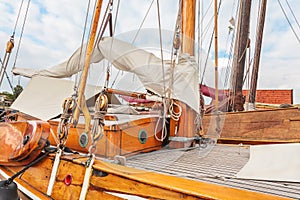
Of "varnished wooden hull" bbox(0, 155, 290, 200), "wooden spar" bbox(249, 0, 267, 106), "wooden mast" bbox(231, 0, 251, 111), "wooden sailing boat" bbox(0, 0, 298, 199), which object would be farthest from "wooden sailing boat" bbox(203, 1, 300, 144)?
"varnished wooden hull" bbox(0, 155, 290, 200)

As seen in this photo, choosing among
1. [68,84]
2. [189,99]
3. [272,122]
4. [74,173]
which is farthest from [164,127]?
[272,122]

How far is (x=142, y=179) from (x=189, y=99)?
107 centimetres

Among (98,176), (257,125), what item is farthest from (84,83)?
(257,125)

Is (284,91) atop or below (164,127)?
atop

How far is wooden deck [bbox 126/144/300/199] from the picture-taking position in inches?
39.5

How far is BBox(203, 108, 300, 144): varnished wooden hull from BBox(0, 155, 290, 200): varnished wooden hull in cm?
161

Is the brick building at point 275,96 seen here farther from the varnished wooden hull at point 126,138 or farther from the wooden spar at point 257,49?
the varnished wooden hull at point 126,138

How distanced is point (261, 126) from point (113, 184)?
8.58 ft

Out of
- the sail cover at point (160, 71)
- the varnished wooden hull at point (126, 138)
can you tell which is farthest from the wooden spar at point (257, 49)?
the varnished wooden hull at point (126, 138)

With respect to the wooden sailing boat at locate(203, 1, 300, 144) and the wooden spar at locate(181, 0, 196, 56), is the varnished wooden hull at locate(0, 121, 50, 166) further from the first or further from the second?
the wooden sailing boat at locate(203, 1, 300, 144)

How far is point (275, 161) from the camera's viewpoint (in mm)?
1300

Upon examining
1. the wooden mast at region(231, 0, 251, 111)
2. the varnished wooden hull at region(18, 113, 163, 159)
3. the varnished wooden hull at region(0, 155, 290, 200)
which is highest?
the wooden mast at region(231, 0, 251, 111)

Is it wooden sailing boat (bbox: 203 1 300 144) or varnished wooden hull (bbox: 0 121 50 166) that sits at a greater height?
wooden sailing boat (bbox: 203 1 300 144)

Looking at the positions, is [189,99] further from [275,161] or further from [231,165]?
[275,161]
